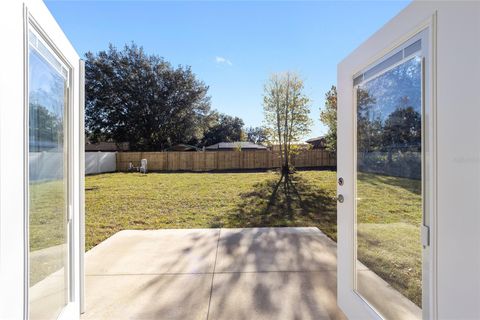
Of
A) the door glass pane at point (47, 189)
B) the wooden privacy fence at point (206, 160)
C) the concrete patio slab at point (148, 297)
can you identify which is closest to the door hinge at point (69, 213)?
the door glass pane at point (47, 189)

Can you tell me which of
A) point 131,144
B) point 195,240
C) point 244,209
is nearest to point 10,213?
point 195,240

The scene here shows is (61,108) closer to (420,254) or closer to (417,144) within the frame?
(417,144)

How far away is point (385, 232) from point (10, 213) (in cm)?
198

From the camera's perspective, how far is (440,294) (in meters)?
1.18

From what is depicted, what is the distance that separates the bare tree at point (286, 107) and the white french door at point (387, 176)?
8.19m

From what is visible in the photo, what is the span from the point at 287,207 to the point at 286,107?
5.05 meters

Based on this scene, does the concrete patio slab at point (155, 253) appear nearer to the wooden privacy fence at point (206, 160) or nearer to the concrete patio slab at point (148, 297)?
the concrete patio slab at point (148, 297)

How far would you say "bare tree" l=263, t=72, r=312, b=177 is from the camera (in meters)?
10.1

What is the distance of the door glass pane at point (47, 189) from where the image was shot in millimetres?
1290

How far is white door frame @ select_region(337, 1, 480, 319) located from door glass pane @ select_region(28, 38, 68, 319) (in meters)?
1.86

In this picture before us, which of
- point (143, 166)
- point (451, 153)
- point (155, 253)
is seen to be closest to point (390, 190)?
point (451, 153)

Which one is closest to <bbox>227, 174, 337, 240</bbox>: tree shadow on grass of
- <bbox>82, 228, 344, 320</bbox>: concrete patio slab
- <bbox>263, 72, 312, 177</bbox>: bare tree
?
<bbox>82, 228, 344, 320</bbox>: concrete patio slab

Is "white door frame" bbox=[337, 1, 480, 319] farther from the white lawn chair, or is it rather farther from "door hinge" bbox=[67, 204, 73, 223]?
the white lawn chair

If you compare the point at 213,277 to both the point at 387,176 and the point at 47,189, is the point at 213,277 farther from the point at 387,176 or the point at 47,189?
→ the point at 387,176
